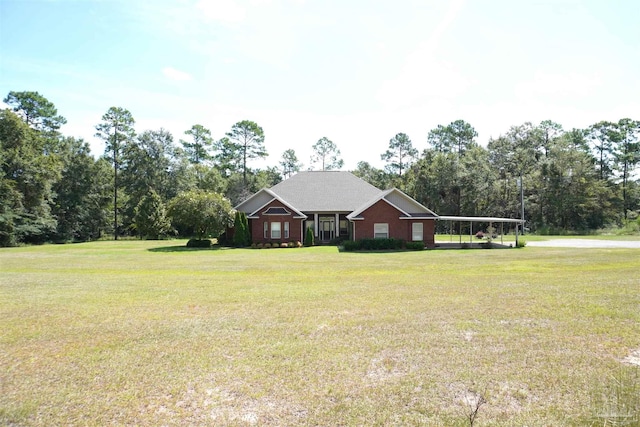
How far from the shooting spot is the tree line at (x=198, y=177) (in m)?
39.6

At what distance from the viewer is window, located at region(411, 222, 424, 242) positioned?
30719mm

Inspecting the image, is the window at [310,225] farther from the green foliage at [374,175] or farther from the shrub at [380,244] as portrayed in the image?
the green foliage at [374,175]

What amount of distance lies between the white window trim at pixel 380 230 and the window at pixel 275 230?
25.8 ft

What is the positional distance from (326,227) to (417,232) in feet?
28.0

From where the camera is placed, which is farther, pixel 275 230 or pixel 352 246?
pixel 275 230

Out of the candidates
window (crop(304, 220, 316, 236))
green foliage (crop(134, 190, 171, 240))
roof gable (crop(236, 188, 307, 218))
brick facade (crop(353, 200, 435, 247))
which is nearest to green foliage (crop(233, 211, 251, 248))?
roof gable (crop(236, 188, 307, 218))

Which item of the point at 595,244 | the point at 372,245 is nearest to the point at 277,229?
the point at 372,245

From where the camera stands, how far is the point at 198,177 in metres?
56.8

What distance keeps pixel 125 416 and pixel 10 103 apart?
189ft

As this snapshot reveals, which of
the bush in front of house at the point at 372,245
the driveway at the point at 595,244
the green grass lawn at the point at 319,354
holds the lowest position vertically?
the green grass lawn at the point at 319,354

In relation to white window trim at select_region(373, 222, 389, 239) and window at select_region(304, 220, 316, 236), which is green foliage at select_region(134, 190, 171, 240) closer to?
window at select_region(304, 220, 316, 236)

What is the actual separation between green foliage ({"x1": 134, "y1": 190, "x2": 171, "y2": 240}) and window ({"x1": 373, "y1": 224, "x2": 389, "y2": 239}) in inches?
1004

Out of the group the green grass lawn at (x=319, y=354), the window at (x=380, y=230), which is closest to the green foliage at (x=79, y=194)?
the window at (x=380, y=230)

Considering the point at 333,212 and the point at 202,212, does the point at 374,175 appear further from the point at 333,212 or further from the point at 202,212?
the point at 202,212
